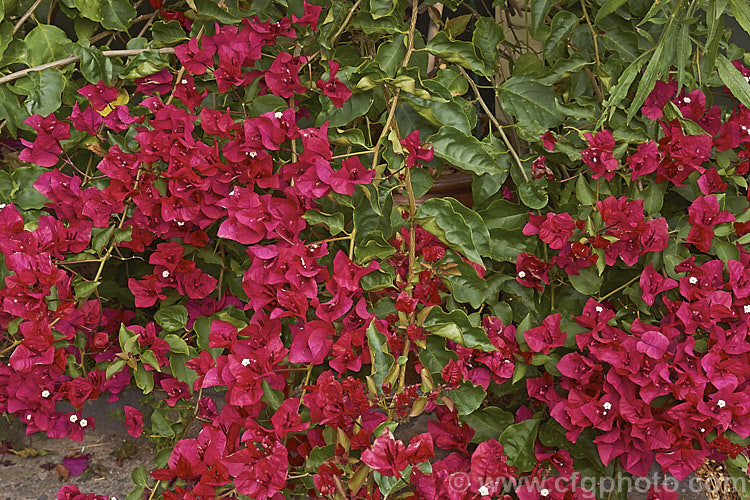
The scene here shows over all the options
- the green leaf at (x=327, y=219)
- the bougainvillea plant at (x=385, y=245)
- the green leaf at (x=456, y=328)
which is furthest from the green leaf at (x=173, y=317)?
the green leaf at (x=456, y=328)

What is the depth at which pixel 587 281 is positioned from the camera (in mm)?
1034

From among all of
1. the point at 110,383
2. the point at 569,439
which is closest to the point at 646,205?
the point at 569,439

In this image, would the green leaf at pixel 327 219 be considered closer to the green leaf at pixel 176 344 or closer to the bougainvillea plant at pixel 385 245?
the bougainvillea plant at pixel 385 245

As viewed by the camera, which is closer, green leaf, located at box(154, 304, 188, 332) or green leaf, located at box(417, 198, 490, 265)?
green leaf, located at box(417, 198, 490, 265)

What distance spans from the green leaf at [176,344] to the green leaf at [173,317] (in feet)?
0.18

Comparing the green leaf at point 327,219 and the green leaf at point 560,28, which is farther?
the green leaf at point 560,28

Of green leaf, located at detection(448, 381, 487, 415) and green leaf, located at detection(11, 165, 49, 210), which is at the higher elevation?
green leaf, located at detection(11, 165, 49, 210)

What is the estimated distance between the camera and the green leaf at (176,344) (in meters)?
1.02

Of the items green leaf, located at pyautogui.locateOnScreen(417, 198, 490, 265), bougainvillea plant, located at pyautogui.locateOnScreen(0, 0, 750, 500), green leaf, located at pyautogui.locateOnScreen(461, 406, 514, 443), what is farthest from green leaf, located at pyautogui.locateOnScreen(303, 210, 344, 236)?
green leaf, located at pyautogui.locateOnScreen(461, 406, 514, 443)

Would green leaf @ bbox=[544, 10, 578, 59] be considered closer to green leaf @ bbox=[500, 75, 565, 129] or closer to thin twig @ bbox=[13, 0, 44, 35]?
green leaf @ bbox=[500, 75, 565, 129]

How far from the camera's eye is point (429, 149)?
0.83 metres

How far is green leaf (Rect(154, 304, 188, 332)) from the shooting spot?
3.55ft

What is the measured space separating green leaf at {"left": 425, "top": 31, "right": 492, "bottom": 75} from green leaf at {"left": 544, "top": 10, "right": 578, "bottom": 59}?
18 cm

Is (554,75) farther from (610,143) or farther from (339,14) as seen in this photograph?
(339,14)
